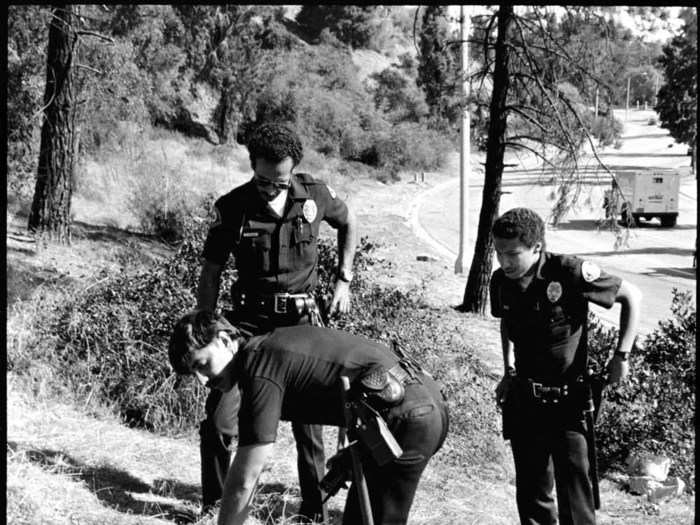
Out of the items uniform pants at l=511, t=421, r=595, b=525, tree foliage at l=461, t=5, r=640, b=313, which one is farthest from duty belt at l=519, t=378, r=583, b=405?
tree foliage at l=461, t=5, r=640, b=313

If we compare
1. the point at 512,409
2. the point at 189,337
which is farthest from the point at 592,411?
the point at 189,337

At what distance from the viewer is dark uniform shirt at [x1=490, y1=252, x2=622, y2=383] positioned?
3.91 metres

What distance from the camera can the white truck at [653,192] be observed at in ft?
93.9

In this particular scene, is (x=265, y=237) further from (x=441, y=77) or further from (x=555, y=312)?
(x=441, y=77)

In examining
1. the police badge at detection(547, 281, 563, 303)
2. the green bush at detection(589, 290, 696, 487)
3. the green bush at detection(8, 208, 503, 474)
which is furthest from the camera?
the green bush at detection(589, 290, 696, 487)

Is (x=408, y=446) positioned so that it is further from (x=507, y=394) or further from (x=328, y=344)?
(x=507, y=394)

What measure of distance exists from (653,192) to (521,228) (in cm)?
2702

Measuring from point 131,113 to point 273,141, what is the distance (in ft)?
39.3

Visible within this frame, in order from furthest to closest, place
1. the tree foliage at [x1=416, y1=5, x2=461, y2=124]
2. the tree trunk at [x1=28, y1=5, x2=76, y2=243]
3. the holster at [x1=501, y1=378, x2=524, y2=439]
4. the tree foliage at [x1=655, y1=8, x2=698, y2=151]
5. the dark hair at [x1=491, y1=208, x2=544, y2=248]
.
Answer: the tree foliage at [x1=655, y1=8, x2=698, y2=151] → the tree foliage at [x1=416, y1=5, x2=461, y2=124] → the tree trunk at [x1=28, y1=5, x2=76, y2=243] → the holster at [x1=501, y1=378, x2=524, y2=439] → the dark hair at [x1=491, y1=208, x2=544, y2=248]

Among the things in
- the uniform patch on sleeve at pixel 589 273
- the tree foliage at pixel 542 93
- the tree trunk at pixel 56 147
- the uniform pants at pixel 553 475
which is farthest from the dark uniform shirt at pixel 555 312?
the tree trunk at pixel 56 147

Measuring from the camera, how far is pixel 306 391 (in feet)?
10.0

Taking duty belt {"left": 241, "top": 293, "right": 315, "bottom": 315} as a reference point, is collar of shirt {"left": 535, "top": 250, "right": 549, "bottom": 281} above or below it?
above

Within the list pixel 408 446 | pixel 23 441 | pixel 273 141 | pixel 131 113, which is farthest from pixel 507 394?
pixel 131 113

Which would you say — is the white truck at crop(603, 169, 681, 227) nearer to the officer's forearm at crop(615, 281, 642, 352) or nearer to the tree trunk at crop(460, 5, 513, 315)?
the tree trunk at crop(460, 5, 513, 315)
